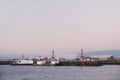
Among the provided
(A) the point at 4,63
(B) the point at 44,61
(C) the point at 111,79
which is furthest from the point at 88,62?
(C) the point at 111,79

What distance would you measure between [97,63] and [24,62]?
120 ft

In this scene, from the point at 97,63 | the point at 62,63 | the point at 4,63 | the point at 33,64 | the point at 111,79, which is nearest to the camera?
the point at 111,79

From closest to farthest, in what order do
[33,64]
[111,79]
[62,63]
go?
1. [111,79]
2. [62,63]
3. [33,64]

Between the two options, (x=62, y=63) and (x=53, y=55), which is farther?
(x=53, y=55)

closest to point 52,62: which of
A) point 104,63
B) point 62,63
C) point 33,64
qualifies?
point 62,63

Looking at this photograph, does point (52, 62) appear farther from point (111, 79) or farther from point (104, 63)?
point (111, 79)

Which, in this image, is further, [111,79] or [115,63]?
[115,63]

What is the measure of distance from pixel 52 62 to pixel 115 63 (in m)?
26.9

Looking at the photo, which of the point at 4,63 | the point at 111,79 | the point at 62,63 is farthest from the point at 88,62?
the point at 111,79

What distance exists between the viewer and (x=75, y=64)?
127688 millimetres

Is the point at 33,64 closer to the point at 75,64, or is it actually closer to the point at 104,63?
the point at 75,64

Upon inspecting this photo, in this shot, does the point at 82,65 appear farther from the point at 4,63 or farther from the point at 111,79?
the point at 111,79

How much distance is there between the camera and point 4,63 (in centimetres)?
16538

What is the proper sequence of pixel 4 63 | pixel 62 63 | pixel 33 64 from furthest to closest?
pixel 4 63 < pixel 33 64 < pixel 62 63
